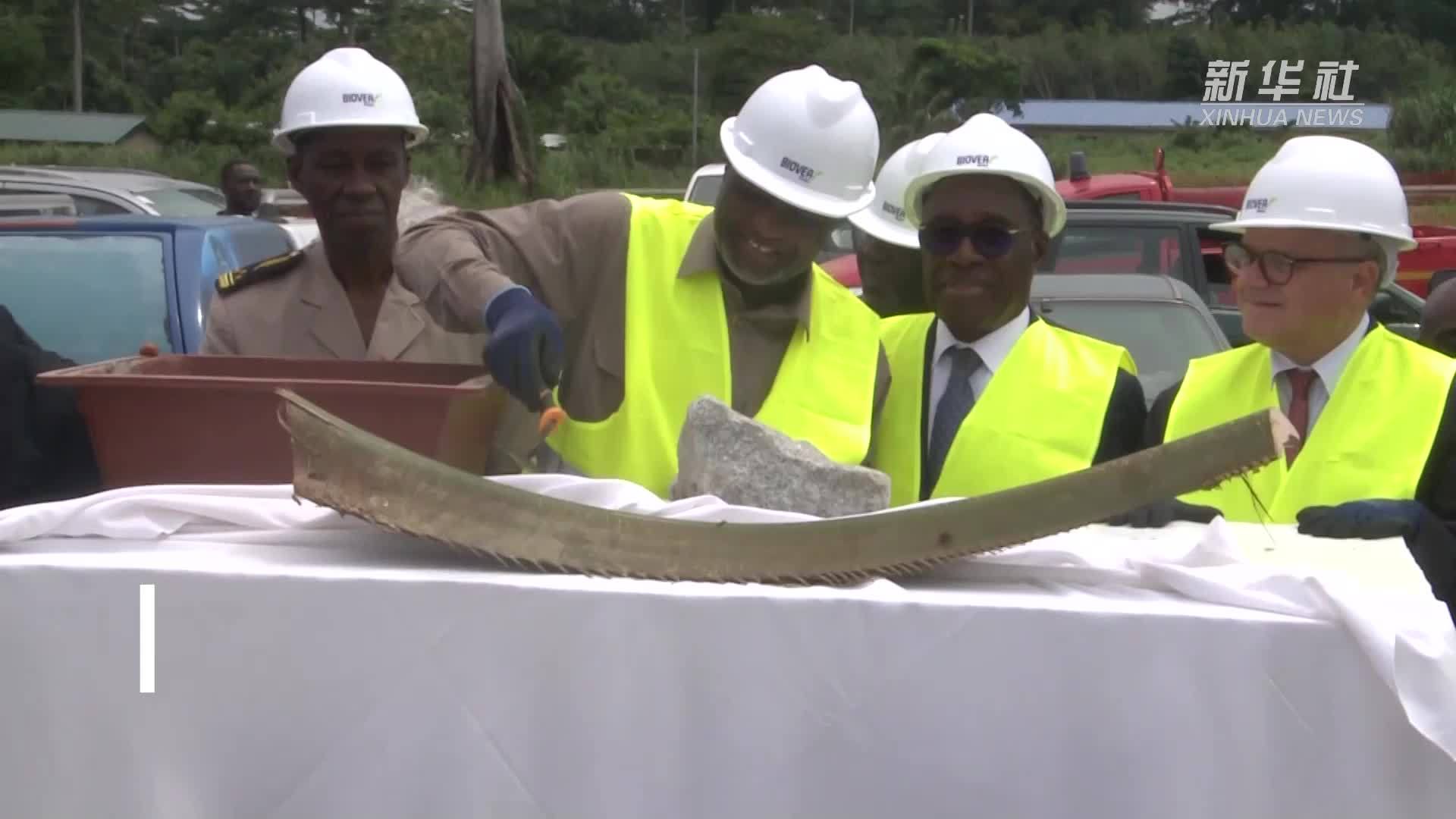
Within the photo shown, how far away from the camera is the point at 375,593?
1.79m

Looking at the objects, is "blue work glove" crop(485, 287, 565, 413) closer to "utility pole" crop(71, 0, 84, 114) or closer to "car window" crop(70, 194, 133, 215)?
"car window" crop(70, 194, 133, 215)

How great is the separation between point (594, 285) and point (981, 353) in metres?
0.74

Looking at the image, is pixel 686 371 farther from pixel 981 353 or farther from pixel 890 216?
pixel 890 216

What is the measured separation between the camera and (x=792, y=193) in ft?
9.27

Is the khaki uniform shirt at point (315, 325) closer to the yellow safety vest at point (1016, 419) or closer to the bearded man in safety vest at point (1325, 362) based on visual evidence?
the yellow safety vest at point (1016, 419)

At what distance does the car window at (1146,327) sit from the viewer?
6.09m

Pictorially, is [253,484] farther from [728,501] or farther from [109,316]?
[109,316]

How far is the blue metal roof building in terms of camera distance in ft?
111

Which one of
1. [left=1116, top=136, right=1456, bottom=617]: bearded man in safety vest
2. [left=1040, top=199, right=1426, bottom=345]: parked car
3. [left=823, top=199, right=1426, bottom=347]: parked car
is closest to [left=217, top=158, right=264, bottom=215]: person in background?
[left=823, top=199, right=1426, bottom=347]: parked car

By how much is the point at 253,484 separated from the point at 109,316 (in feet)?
11.3

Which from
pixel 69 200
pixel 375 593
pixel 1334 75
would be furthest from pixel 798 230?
pixel 1334 75

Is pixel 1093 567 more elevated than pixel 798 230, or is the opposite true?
pixel 798 230

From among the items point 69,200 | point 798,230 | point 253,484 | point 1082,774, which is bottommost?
point 69,200

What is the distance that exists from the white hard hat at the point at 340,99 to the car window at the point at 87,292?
7.18ft
